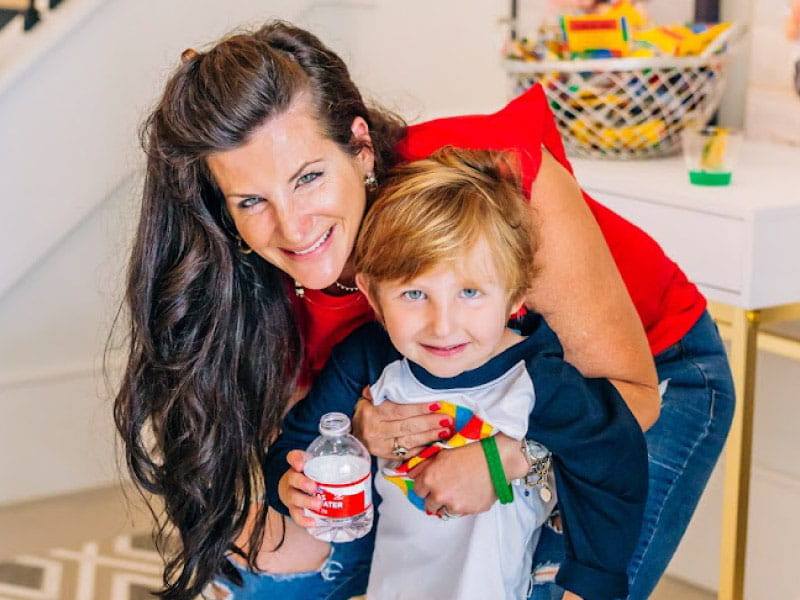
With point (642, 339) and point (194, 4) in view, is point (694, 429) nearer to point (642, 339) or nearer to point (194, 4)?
point (642, 339)

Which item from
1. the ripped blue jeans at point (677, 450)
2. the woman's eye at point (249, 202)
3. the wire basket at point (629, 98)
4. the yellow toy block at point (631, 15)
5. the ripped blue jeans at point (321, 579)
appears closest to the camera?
the woman's eye at point (249, 202)

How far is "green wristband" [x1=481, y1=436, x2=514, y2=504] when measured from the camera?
1.50 meters

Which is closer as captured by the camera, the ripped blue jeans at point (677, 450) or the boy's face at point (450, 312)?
the boy's face at point (450, 312)

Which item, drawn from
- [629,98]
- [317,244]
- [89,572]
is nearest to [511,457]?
[317,244]

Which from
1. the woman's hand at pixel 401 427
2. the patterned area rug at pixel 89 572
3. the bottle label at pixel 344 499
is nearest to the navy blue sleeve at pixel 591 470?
the woman's hand at pixel 401 427

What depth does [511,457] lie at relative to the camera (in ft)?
4.95

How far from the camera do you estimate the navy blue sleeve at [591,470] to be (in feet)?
4.84

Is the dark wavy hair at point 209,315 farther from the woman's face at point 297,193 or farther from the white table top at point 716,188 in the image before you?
the white table top at point 716,188

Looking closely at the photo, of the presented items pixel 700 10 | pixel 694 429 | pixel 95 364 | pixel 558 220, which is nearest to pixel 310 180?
pixel 558 220

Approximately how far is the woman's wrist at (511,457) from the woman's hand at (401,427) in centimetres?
7

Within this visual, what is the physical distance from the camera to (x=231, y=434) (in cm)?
170

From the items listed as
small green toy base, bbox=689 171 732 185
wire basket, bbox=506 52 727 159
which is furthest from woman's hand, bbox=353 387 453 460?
wire basket, bbox=506 52 727 159

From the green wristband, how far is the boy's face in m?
0.11

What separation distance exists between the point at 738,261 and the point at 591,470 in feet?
2.19
